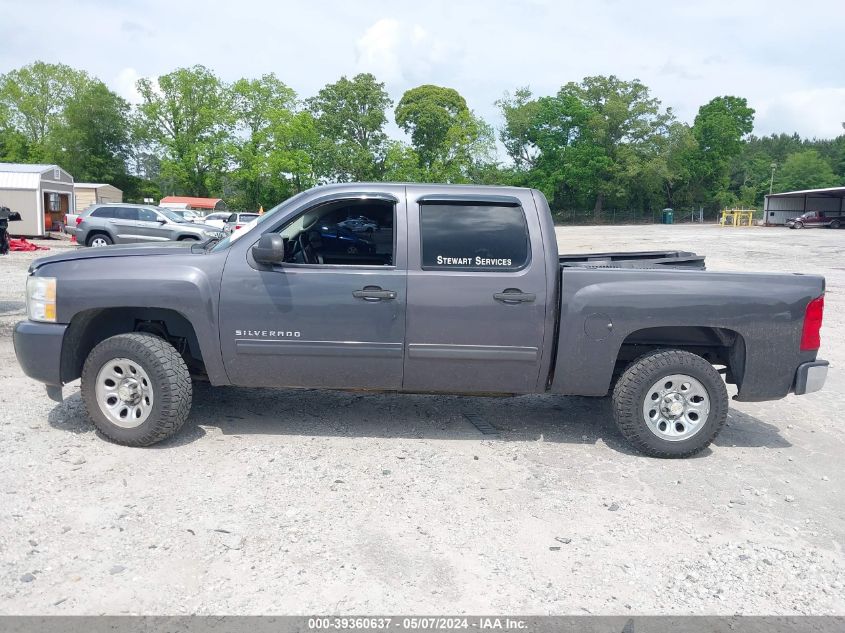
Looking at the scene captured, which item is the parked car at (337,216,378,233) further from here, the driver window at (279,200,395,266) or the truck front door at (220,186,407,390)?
the truck front door at (220,186,407,390)

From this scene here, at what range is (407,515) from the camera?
3953 mm

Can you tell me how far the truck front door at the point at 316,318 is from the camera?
481 cm

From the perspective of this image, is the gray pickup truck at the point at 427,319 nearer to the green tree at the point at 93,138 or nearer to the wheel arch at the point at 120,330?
the wheel arch at the point at 120,330

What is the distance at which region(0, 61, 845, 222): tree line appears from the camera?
204ft

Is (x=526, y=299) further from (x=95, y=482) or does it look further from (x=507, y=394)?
(x=95, y=482)

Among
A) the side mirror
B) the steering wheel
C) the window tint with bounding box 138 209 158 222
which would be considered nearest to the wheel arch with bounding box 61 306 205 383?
the side mirror

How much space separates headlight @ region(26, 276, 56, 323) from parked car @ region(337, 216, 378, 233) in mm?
2091

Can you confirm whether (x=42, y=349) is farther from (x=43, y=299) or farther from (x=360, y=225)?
(x=360, y=225)

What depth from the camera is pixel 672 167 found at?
7138cm

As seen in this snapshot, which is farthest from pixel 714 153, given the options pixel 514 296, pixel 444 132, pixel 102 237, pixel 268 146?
pixel 514 296

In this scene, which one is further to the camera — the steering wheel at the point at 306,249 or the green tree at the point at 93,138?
the green tree at the point at 93,138

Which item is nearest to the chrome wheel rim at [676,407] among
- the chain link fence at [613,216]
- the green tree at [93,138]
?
the chain link fence at [613,216]

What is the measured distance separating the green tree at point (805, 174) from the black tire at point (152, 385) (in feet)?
342

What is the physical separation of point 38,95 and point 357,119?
3876 centimetres
